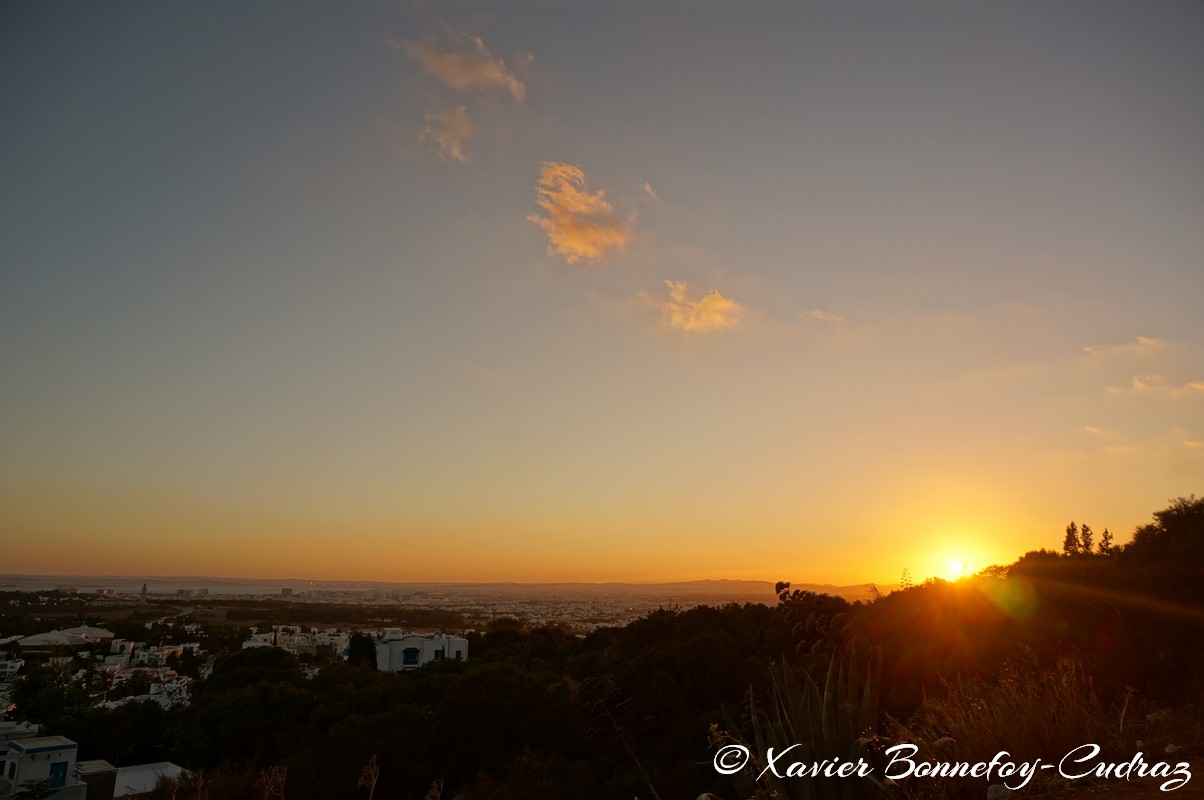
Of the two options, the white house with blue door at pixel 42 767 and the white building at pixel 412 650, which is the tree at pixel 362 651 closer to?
the white building at pixel 412 650

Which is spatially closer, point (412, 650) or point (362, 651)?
point (362, 651)

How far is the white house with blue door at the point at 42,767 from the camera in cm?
1647

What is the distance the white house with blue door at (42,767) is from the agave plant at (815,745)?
20.4 m

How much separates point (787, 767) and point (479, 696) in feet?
44.2

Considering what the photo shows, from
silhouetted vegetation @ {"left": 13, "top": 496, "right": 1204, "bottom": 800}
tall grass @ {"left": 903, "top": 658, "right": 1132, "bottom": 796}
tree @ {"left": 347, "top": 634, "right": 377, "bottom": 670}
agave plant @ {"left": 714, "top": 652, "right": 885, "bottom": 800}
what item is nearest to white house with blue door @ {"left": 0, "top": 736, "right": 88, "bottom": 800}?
silhouetted vegetation @ {"left": 13, "top": 496, "right": 1204, "bottom": 800}

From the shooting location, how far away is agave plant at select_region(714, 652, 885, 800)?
3242 millimetres

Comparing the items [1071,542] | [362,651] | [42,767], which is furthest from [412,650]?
[1071,542]

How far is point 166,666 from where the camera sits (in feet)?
121

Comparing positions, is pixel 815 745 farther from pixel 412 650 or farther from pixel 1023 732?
pixel 412 650

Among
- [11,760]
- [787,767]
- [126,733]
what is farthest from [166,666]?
[787,767]

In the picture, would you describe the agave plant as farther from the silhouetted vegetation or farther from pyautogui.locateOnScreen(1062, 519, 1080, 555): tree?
pyautogui.locateOnScreen(1062, 519, 1080, 555): tree

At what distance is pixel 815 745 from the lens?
3486 millimetres

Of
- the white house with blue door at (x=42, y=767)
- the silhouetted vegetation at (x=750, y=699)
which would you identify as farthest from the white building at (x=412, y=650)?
the white house with blue door at (x=42, y=767)

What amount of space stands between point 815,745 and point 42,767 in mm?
22192
